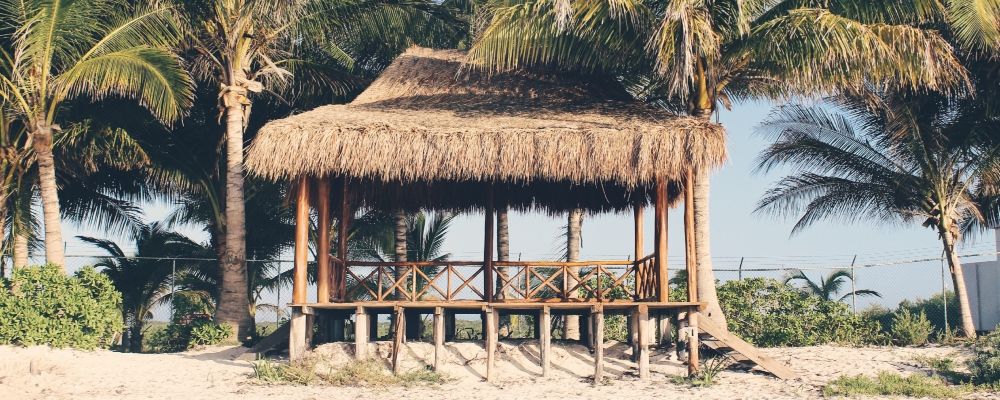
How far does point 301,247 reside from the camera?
1672 centimetres

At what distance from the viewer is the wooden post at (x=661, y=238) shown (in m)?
16.5

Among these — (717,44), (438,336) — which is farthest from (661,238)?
(438,336)

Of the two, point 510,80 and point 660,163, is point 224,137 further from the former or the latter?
point 660,163

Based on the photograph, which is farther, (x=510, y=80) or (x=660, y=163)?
(x=510, y=80)

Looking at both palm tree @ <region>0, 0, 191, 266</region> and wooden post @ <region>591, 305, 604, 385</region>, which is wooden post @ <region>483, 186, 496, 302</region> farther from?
palm tree @ <region>0, 0, 191, 266</region>

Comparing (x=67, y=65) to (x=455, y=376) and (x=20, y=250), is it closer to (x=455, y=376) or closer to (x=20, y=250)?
(x=20, y=250)

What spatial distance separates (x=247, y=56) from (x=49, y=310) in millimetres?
5626

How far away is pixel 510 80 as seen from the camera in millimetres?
19312

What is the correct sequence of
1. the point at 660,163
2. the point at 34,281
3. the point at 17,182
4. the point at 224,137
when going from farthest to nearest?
the point at 224,137
the point at 17,182
the point at 34,281
the point at 660,163

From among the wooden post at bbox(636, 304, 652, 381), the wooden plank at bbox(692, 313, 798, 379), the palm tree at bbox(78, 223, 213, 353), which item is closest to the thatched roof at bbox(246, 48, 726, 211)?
the wooden post at bbox(636, 304, 652, 381)

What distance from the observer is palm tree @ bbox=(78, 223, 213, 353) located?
24.9 m

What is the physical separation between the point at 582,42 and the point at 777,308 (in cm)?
626

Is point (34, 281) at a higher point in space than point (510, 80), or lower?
lower

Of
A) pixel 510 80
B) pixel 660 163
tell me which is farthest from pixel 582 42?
pixel 660 163
